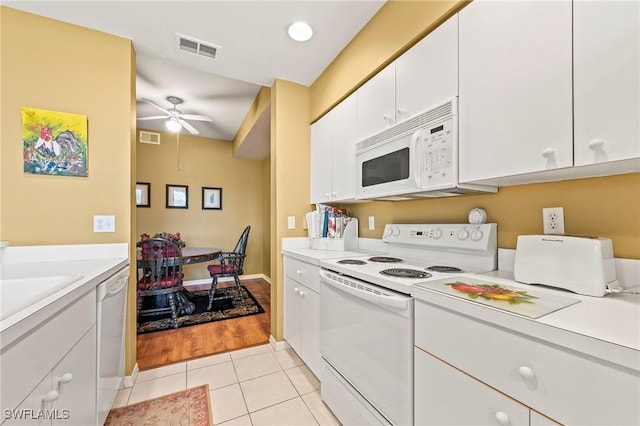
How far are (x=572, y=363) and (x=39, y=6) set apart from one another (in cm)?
311

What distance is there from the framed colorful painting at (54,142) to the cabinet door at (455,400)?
238 cm

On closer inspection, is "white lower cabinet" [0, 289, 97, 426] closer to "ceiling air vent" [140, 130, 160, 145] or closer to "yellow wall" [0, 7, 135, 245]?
"yellow wall" [0, 7, 135, 245]

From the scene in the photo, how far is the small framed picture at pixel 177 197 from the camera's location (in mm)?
4613

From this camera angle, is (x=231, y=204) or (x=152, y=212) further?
(x=231, y=204)

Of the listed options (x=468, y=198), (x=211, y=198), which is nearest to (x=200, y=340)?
(x=468, y=198)

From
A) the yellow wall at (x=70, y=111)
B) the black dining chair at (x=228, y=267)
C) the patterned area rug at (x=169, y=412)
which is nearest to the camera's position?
the patterned area rug at (x=169, y=412)

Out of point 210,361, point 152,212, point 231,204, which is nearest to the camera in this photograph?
point 210,361

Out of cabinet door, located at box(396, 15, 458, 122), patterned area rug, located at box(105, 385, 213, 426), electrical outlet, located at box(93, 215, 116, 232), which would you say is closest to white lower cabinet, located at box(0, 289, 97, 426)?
patterned area rug, located at box(105, 385, 213, 426)

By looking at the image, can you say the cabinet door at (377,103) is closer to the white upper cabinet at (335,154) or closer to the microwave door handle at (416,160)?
the white upper cabinet at (335,154)

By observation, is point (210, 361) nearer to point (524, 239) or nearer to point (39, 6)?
point (524, 239)

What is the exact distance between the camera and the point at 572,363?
607 mm

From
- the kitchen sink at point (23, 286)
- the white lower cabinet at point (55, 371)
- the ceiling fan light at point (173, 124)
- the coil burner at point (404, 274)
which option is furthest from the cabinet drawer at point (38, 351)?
the ceiling fan light at point (173, 124)

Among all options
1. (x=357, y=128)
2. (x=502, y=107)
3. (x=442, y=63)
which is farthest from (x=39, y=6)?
(x=502, y=107)

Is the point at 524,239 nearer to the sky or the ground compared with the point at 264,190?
nearer to the ground
